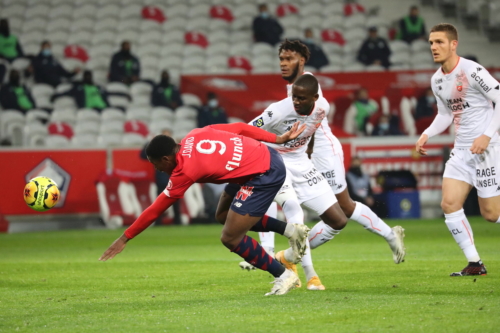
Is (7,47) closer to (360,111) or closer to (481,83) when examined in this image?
(360,111)

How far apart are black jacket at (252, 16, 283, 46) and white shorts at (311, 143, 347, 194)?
14.1 m

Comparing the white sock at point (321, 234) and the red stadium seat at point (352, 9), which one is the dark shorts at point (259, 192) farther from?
the red stadium seat at point (352, 9)

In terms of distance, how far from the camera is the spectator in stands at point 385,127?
18953 millimetres

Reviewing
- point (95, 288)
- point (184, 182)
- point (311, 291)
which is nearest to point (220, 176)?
point (184, 182)

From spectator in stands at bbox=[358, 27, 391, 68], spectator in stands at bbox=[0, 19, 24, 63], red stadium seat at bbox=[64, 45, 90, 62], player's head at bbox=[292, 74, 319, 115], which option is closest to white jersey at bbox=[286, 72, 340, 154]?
player's head at bbox=[292, 74, 319, 115]

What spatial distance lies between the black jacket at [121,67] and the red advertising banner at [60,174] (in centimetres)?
355

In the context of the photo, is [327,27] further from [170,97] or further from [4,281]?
[4,281]

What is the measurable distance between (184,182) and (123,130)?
535 inches

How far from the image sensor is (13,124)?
18672 mm

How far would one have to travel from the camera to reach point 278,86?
2008 cm

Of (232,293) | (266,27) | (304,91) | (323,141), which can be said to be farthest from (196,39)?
(232,293)

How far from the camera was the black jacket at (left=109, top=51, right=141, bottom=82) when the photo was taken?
68.1ft

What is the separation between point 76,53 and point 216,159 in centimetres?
1665

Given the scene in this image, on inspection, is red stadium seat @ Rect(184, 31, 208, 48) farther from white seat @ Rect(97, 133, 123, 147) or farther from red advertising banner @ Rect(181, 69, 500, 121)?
white seat @ Rect(97, 133, 123, 147)
